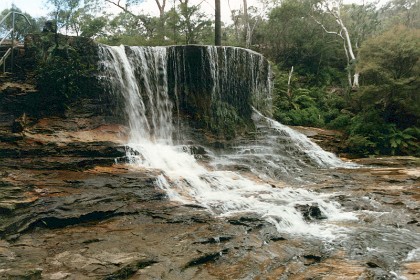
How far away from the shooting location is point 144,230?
17.7 feet

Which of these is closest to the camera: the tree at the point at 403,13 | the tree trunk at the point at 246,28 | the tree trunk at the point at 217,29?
the tree trunk at the point at 217,29

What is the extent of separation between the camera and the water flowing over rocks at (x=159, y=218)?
425cm

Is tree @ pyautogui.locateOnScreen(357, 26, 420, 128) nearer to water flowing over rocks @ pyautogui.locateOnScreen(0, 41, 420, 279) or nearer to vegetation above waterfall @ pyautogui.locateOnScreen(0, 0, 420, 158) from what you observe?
vegetation above waterfall @ pyautogui.locateOnScreen(0, 0, 420, 158)

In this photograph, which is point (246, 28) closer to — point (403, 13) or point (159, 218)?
point (403, 13)

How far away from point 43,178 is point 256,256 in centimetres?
463

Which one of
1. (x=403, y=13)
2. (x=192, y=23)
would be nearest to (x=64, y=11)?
(x=192, y=23)

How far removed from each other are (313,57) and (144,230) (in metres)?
21.5

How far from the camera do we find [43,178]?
6.95m

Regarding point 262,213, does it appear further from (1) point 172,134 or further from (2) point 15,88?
(2) point 15,88

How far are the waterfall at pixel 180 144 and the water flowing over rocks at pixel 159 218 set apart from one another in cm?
11

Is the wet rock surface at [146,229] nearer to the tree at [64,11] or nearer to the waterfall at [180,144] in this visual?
the waterfall at [180,144]

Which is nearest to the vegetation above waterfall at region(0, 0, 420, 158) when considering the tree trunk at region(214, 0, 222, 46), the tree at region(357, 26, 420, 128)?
the tree at region(357, 26, 420, 128)

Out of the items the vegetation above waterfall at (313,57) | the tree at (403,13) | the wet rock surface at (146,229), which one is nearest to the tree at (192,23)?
the vegetation above waterfall at (313,57)

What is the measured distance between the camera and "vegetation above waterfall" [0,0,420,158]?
14547mm
